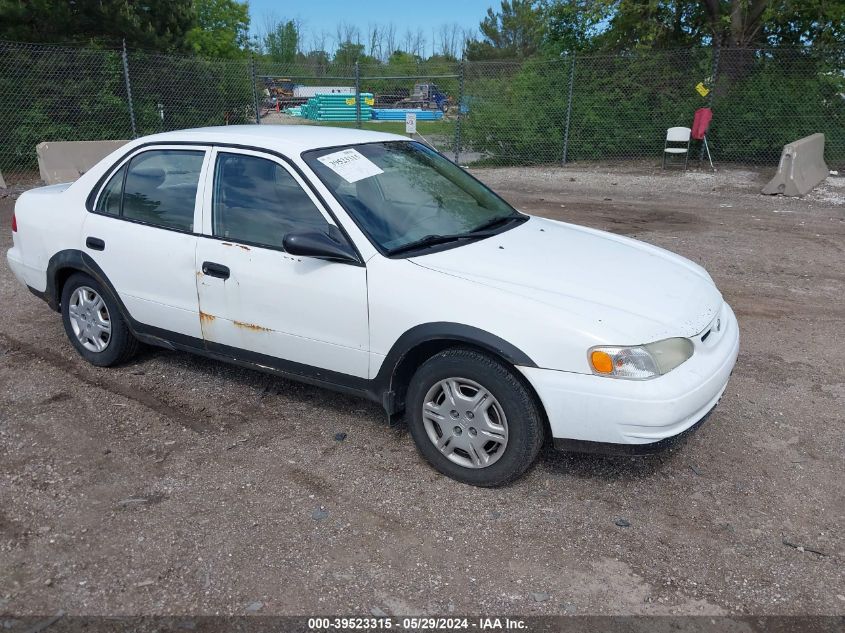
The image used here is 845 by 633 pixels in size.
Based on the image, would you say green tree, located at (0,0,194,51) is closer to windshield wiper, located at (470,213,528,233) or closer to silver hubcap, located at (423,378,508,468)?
windshield wiper, located at (470,213,528,233)

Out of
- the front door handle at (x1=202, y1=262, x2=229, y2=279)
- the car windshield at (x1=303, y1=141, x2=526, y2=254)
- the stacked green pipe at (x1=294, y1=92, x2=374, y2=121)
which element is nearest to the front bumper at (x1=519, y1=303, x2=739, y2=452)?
the car windshield at (x1=303, y1=141, x2=526, y2=254)

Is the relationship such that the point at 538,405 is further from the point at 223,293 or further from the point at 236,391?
the point at 236,391

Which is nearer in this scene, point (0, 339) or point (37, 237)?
point (37, 237)

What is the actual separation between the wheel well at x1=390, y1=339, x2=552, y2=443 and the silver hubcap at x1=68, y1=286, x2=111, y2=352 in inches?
90.5

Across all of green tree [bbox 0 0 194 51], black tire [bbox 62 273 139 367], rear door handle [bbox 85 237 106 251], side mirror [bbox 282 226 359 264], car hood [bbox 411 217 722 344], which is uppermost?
green tree [bbox 0 0 194 51]

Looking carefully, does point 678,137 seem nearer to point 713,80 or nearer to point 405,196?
point 713,80

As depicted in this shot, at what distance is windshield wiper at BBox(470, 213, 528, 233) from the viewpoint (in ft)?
13.3

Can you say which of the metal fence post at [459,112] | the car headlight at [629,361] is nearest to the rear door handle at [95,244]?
the car headlight at [629,361]

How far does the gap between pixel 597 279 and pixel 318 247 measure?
4.62ft

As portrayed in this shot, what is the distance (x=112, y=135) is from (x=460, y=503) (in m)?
14.3

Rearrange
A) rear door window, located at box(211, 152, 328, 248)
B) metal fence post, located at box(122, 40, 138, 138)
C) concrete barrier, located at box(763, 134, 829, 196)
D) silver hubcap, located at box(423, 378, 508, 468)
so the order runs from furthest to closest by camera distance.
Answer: metal fence post, located at box(122, 40, 138, 138) → concrete barrier, located at box(763, 134, 829, 196) → rear door window, located at box(211, 152, 328, 248) → silver hubcap, located at box(423, 378, 508, 468)

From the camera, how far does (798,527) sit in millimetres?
3189

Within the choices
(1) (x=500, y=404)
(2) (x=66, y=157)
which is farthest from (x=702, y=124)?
(1) (x=500, y=404)

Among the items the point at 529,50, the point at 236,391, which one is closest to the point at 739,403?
the point at 236,391
